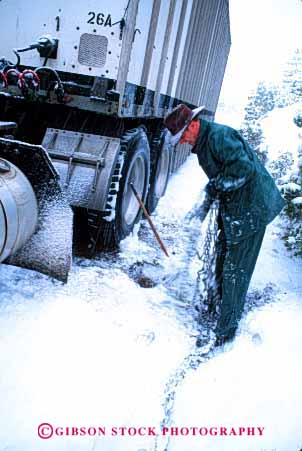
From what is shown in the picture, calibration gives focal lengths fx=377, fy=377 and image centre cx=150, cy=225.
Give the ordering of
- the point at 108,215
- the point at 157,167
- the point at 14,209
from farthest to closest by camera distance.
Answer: the point at 157,167
the point at 108,215
the point at 14,209

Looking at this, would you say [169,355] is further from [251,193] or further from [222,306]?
[251,193]

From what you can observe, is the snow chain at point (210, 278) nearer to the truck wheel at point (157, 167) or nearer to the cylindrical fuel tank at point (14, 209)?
the cylindrical fuel tank at point (14, 209)

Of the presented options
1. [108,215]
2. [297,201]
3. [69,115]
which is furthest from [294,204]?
[69,115]

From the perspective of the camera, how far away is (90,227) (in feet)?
11.4

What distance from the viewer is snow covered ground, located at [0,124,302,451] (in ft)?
6.42

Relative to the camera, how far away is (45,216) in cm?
252

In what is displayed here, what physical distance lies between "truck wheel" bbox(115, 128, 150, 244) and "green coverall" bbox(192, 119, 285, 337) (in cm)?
114

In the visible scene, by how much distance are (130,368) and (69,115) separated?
2332 millimetres

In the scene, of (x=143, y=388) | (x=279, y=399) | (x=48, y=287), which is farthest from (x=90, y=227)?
(x=279, y=399)

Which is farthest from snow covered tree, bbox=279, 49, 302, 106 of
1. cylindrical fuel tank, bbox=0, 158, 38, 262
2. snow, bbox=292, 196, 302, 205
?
cylindrical fuel tank, bbox=0, 158, 38, 262

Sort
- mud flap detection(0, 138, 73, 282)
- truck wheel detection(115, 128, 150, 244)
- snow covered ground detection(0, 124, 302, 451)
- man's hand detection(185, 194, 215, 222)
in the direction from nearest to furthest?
snow covered ground detection(0, 124, 302, 451) → mud flap detection(0, 138, 73, 282) → man's hand detection(185, 194, 215, 222) → truck wheel detection(115, 128, 150, 244)

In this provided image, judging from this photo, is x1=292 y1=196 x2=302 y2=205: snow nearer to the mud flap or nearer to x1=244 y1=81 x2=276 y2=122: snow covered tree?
the mud flap

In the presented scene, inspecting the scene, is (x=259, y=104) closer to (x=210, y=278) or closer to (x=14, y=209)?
(x=210, y=278)

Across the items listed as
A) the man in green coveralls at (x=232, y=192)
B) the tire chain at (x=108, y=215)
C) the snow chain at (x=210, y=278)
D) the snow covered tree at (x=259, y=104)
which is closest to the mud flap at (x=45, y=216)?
the tire chain at (x=108, y=215)
